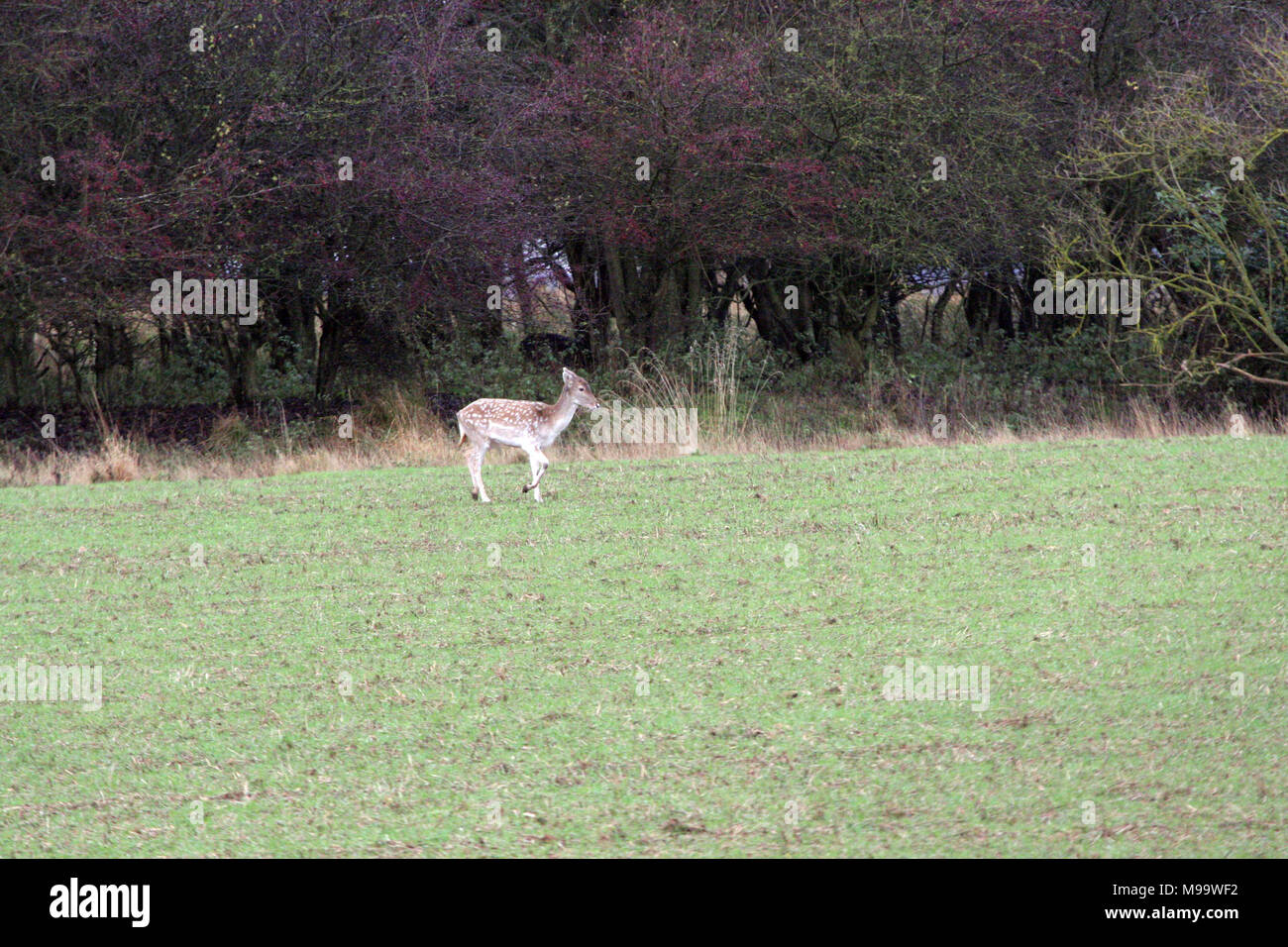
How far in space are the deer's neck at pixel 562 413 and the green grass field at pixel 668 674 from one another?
1.33 m

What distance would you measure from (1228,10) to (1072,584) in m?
21.5

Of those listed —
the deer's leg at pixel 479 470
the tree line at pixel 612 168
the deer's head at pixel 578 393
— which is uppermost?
the tree line at pixel 612 168

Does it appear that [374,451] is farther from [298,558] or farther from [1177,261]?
[1177,261]

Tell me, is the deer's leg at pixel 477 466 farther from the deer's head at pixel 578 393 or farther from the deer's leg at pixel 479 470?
the deer's head at pixel 578 393

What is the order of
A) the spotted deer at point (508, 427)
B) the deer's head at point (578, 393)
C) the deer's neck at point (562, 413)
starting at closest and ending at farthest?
the spotted deer at point (508, 427) < the deer's neck at point (562, 413) < the deer's head at point (578, 393)

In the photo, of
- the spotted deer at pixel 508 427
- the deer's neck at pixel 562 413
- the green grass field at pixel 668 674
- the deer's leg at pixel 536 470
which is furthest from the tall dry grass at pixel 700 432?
Answer: the green grass field at pixel 668 674

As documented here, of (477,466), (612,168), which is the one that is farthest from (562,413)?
(612,168)

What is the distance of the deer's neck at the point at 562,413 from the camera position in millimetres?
15711

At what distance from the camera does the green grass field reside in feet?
19.1

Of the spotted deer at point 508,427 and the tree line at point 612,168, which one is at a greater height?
the tree line at point 612,168

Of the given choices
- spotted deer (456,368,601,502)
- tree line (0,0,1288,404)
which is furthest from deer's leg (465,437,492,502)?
tree line (0,0,1288,404)

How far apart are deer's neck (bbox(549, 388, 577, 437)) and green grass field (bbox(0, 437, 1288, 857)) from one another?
1332mm

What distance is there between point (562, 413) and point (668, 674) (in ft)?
26.3

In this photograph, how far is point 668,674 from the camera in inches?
318
